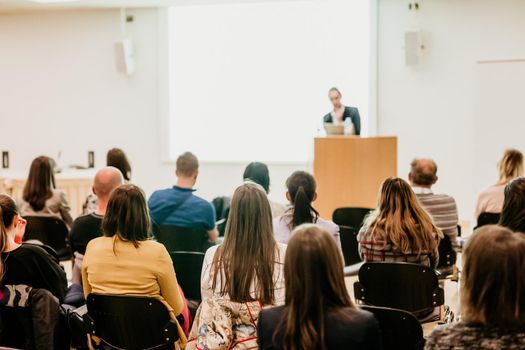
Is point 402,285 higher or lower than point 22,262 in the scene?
lower

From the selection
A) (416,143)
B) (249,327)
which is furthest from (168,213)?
(416,143)

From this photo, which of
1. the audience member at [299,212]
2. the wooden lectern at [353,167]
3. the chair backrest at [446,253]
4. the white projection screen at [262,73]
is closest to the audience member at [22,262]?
the audience member at [299,212]

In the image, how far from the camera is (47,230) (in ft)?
16.6

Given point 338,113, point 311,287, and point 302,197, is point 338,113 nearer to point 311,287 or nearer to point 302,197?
point 302,197

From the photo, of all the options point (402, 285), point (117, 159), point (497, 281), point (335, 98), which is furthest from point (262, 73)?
point (497, 281)

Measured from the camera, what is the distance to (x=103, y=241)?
3.08 m

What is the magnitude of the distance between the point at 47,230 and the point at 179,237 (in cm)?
128

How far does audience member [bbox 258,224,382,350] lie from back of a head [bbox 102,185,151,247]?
1.18 metres

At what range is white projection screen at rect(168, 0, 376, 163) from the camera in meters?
8.85

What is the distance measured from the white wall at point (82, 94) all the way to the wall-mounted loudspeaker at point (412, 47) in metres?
2.91

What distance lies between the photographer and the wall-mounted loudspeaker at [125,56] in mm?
9414

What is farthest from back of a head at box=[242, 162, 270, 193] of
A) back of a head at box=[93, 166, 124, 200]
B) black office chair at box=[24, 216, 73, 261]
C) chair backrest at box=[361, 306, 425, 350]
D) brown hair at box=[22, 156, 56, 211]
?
chair backrest at box=[361, 306, 425, 350]

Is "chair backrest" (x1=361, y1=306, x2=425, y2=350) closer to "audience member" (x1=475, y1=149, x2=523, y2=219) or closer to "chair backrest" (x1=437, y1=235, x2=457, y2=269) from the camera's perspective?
"chair backrest" (x1=437, y1=235, x2=457, y2=269)

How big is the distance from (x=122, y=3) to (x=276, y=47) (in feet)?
7.44
